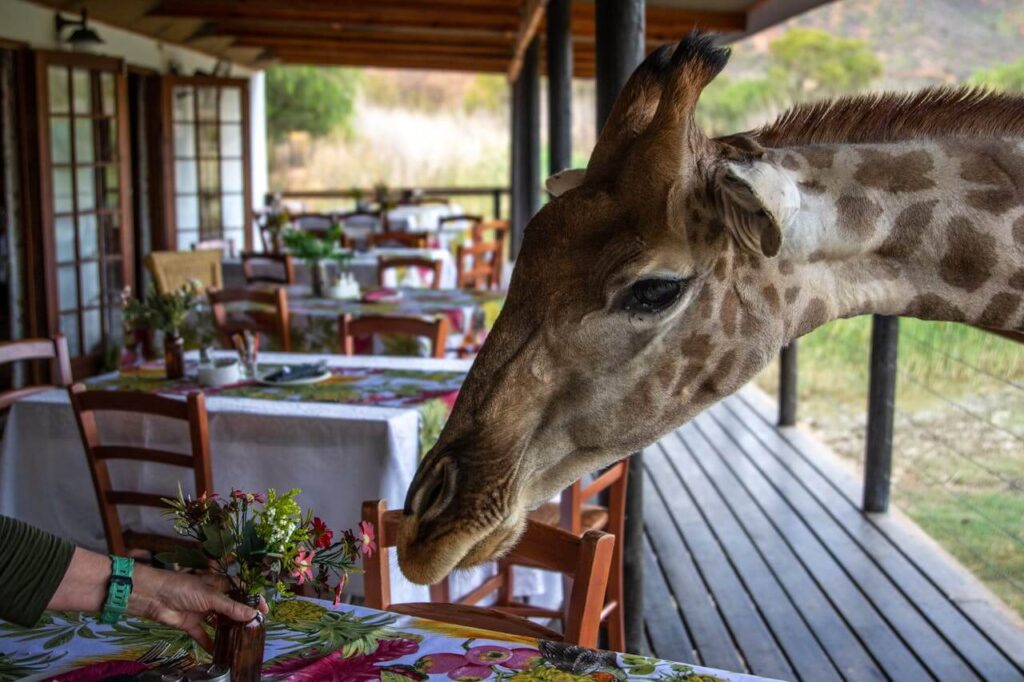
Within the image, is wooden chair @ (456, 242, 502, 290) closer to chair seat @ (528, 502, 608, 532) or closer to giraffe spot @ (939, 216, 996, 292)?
chair seat @ (528, 502, 608, 532)

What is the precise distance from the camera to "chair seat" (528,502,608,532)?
3.08 meters

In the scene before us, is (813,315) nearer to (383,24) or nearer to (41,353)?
(41,353)

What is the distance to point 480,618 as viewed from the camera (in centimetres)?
195

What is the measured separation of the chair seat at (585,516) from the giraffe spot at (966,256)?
5.64 ft

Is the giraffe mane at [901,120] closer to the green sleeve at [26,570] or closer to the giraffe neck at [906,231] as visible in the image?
the giraffe neck at [906,231]

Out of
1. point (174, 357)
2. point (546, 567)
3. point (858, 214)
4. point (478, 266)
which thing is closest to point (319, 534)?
point (546, 567)

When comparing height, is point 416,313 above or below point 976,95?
below

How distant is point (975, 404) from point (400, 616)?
7.61 m

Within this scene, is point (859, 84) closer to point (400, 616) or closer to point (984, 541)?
point (984, 541)

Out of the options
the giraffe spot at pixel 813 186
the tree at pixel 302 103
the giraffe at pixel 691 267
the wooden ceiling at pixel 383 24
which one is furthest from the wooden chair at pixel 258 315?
the tree at pixel 302 103

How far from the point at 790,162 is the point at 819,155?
0.18 feet

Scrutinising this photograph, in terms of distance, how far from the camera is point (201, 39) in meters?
9.79

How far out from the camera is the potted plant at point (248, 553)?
4.69 ft

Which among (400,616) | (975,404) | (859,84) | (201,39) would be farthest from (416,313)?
(859,84)
